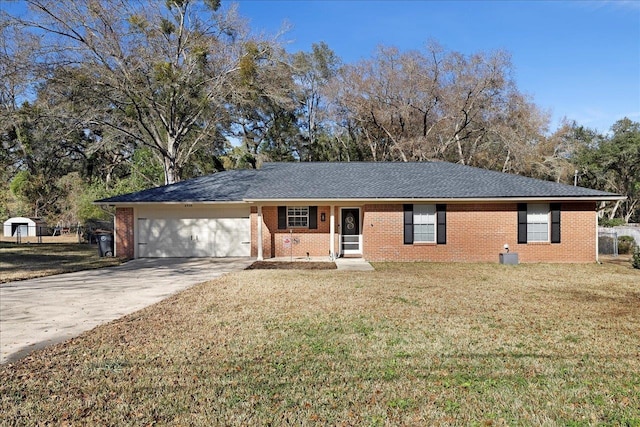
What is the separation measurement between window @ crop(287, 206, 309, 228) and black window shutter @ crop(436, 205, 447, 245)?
4944mm

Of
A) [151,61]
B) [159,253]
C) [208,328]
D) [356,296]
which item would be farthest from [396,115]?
[208,328]

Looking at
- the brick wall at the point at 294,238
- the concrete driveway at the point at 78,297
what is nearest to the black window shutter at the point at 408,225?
the brick wall at the point at 294,238

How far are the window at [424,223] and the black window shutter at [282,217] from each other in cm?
495

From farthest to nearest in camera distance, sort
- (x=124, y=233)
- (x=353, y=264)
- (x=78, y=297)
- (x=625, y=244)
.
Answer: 1. (x=625, y=244)
2. (x=124, y=233)
3. (x=353, y=264)
4. (x=78, y=297)

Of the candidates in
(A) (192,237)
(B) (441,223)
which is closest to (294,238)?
(A) (192,237)

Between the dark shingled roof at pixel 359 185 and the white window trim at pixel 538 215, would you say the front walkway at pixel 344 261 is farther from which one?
the white window trim at pixel 538 215

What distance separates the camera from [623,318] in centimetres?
655

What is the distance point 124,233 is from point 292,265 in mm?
7762

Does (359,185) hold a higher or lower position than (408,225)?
higher

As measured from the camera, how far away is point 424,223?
14.7m

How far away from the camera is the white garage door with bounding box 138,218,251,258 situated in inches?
650

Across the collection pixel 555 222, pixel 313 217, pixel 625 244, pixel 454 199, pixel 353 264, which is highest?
pixel 454 199

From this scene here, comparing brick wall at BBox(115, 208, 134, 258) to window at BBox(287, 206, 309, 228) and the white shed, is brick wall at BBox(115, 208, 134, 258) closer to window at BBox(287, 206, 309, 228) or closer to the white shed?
window at BBox(287, 206, 309, 228)

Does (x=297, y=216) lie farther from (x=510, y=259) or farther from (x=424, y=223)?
(x=510, y=259)
